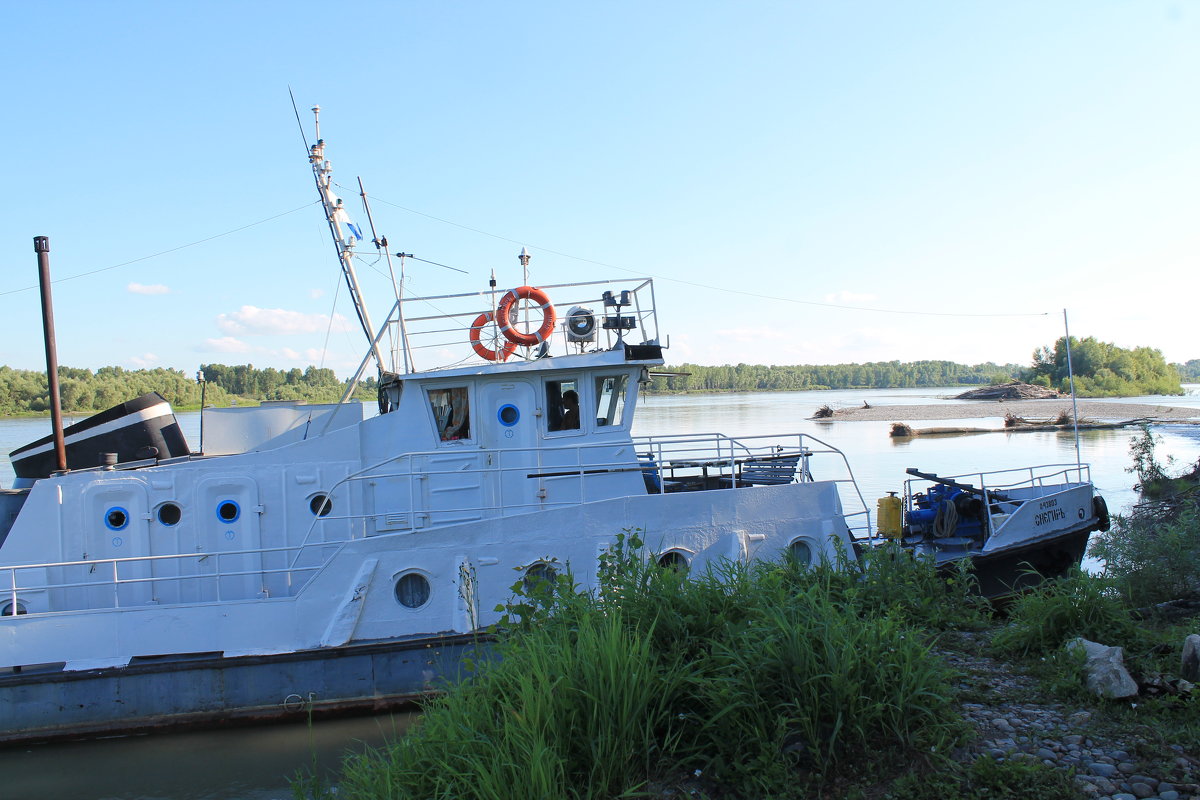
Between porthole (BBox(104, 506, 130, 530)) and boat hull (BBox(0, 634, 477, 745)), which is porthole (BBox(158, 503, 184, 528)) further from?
boat hull (BBox(0, 634, 477, 745))

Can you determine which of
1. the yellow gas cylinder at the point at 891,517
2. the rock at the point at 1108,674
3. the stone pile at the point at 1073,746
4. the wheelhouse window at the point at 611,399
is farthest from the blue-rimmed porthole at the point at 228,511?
the rock at the point at 1108,674

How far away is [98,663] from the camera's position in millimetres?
7867

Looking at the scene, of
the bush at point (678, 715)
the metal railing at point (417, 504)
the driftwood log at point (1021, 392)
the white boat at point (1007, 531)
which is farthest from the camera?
the driftwood log at point (1021, 392)

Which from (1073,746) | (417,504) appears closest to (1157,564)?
(1073,746)

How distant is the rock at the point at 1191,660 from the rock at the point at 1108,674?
1.01 feet

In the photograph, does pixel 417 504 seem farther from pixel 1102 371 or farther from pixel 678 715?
pixel 1102 371

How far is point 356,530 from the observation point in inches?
355

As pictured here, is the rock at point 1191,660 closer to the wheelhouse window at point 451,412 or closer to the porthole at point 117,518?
the wheelhouse window at point 451,412

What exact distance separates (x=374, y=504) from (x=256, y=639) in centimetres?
187

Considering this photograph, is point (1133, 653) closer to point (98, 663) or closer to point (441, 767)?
point (441, 767)

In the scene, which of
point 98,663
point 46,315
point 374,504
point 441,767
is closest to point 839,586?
point 441,767

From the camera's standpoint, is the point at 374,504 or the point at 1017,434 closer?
the point at 374,504

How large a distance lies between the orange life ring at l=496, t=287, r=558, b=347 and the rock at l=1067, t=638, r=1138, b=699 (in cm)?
648

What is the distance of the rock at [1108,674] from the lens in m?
4.11
